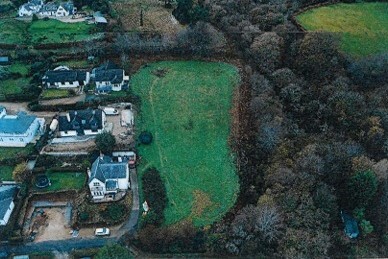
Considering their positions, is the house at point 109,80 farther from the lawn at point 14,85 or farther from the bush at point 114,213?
the bush at point 114,213

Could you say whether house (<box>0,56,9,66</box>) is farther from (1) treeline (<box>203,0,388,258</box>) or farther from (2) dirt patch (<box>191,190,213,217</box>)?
(2) dirt patch (<box>191,190,213,217</box>)

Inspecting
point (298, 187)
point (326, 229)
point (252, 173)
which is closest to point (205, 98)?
point (252, 173)

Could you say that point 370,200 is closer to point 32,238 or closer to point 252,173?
point 252,173

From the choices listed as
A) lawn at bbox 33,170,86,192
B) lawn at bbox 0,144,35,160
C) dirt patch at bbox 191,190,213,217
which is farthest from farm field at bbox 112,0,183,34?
dirt patch at bbox 191,190,213,217

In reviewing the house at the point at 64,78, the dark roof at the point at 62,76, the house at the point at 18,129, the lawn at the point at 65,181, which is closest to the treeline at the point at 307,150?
the lawn at the point at 65,181

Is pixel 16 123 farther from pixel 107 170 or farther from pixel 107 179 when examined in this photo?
pixel 107 179

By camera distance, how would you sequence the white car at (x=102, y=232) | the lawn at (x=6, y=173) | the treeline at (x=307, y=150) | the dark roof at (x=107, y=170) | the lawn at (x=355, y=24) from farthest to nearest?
the lawn at (x=355, y=24)
the lawn at (x=6, y=173)
the dark roof at (x=107, y=170)
the white car at (x=102, y=232)
the treeline at (x=307, y=150)

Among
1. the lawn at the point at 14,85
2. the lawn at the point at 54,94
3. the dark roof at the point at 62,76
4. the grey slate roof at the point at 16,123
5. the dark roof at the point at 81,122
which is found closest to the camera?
the grey slate roof at the point at 16,123
